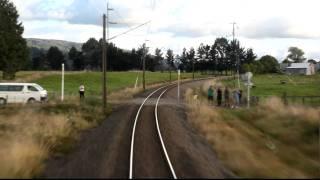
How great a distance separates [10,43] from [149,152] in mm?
74564

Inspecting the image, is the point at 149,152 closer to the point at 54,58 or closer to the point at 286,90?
the point at 286,90

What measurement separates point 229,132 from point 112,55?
153633 millimetres

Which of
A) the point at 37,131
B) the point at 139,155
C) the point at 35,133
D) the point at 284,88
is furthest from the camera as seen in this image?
the point at 284,88

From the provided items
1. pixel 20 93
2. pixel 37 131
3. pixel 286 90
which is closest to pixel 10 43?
pixel 286 90

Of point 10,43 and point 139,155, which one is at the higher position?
point 10,43

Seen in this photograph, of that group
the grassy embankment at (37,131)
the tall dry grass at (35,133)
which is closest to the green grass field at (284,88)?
the grassy embankment at (37,131)

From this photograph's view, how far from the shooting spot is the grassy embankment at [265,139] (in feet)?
67.9

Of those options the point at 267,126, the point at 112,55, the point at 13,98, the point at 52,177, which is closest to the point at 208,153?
the point at 52,177

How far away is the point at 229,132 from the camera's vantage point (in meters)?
29.9

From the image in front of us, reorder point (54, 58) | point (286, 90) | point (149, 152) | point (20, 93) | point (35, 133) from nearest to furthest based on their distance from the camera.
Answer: point (149, 152), point (35, 133), point (20, 93), point (286, 90), point (54, 58)

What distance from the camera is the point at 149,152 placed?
23656 millimetres

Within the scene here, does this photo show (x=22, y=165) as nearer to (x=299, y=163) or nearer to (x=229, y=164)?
(x=229, y=164)

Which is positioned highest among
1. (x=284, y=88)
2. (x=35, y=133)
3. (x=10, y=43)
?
(x=10, y=43)

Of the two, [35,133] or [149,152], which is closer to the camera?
[149,152]
